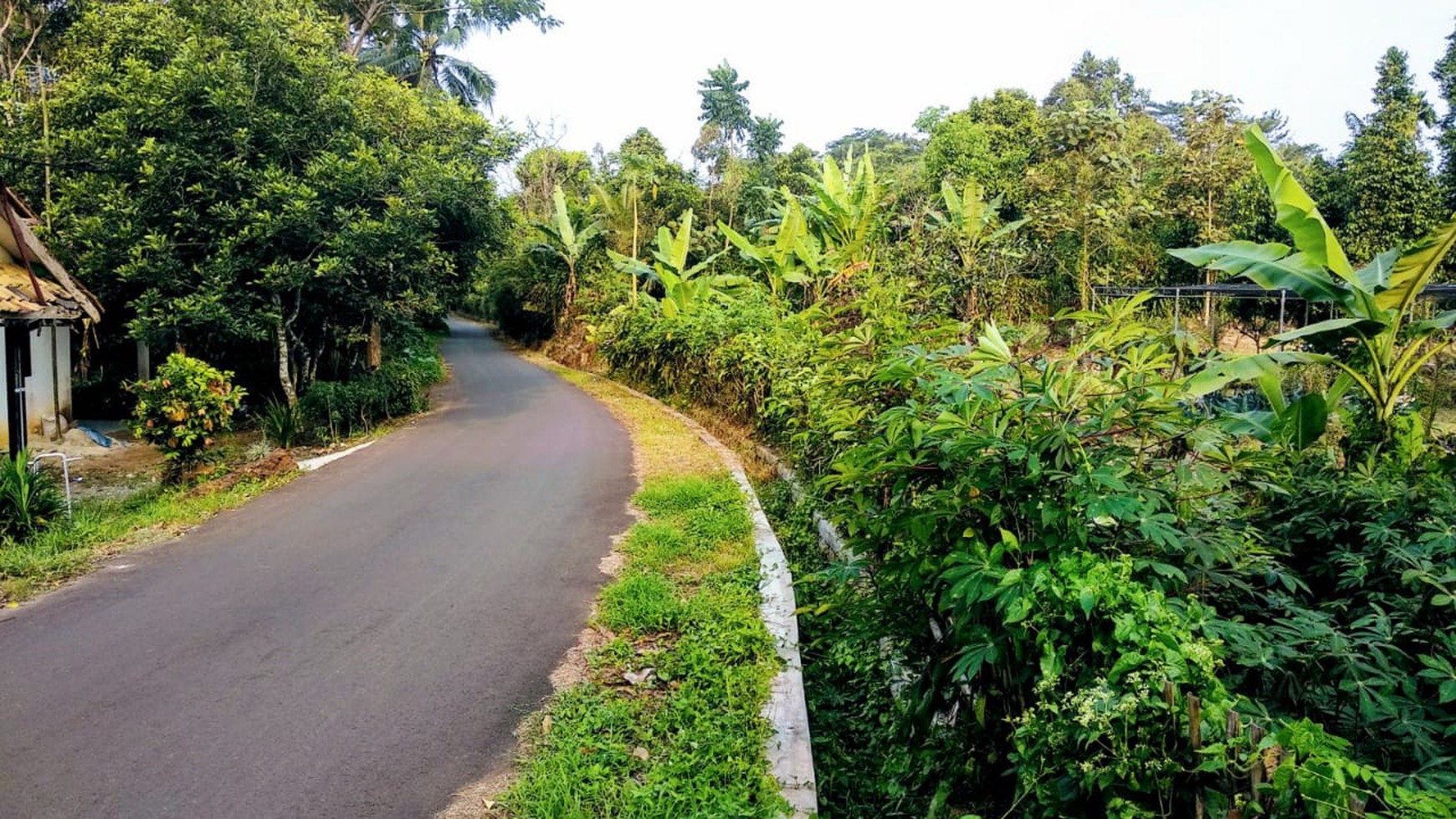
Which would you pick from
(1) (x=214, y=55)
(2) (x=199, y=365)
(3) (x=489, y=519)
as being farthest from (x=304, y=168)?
(3) (x=489, y=519)

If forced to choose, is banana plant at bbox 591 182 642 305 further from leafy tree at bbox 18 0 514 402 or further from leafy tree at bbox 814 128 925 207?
leafy tree at bbox 18 0 514 402

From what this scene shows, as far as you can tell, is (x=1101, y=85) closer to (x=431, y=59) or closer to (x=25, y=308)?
(x=431, y=59)

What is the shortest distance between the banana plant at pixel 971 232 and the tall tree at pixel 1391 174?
9.16 m

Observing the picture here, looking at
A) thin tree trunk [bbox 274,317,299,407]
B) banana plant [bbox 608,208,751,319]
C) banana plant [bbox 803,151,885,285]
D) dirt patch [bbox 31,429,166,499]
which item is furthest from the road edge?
banana plant [bbox 608,208,751,319]

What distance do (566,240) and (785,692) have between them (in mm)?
22827

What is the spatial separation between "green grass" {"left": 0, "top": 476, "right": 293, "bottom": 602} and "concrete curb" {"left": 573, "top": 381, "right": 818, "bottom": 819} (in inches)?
224

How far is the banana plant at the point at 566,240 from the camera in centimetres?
2559

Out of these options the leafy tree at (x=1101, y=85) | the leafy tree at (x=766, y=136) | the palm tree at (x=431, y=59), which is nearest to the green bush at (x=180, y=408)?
the palm tree at (x=431, y=59)

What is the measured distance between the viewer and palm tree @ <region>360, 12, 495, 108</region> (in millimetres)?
26562

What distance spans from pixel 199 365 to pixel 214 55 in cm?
541

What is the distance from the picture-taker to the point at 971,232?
13.4 meters

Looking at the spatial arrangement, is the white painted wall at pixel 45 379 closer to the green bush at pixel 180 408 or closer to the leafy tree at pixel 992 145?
the green bush at pixel 180 408

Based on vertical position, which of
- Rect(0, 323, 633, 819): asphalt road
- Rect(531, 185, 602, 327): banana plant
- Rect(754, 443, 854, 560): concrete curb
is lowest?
Rect(0, 323, 633, 819): asphalt road

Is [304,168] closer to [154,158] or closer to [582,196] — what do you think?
[154,158]
